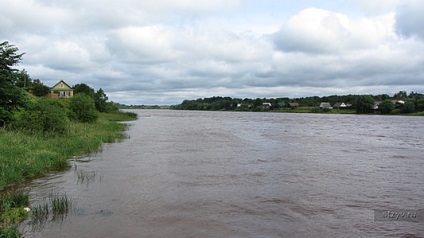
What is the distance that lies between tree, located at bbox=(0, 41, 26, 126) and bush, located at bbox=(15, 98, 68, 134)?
993mm

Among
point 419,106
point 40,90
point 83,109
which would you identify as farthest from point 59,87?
point 419,106

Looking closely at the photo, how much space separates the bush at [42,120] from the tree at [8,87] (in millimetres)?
993

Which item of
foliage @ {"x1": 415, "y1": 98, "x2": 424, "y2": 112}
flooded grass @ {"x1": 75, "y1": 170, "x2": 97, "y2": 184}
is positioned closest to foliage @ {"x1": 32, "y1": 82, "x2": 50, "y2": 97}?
flooded grass @ {"x1": 75, "y1": 170, "x2": 97, "y2": 184}

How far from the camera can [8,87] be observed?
25.7 m

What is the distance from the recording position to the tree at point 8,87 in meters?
25.5

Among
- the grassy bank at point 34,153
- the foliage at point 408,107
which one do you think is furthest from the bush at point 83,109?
the foliage at point 408,107

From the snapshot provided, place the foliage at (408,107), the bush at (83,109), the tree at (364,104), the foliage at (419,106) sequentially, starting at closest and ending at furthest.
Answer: the bush at (83,109)
the foliage at (419,106)
the foliage at (408,107)
the tree at (364,104)

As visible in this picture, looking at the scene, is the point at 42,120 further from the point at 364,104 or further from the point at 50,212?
the point at 364,104

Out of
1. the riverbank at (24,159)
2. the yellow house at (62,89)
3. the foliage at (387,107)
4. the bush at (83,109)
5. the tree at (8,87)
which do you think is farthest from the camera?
the foliage at (387,107)

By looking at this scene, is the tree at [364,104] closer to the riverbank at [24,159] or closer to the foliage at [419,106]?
the foliage at [419,106]

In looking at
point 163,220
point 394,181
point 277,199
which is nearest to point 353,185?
point 394,181

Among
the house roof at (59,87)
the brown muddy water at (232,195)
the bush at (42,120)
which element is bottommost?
the brown muddy water at (232,195)

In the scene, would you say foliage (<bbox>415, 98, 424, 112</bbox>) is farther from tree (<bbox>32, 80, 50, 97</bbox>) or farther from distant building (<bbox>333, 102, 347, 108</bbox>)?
tree (<bbox>32, 80, 50, 97</bbox>)

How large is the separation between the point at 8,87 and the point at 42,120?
3321 mm
